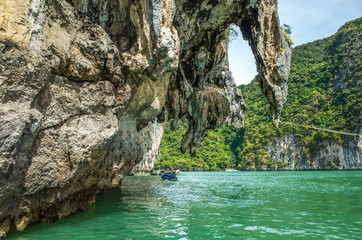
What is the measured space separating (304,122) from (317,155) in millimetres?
10815

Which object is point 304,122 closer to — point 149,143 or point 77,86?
point 149,143

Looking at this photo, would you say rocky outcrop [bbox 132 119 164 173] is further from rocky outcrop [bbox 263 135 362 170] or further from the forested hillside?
rocky outcrop [bbox 263 135 362 170]

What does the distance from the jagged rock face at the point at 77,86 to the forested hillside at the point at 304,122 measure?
203ft

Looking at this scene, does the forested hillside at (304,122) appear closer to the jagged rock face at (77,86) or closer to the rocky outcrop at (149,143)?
the rocky outcrop at (149,143)

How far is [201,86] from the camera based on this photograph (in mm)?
16031

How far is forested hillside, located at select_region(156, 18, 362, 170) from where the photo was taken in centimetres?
7144

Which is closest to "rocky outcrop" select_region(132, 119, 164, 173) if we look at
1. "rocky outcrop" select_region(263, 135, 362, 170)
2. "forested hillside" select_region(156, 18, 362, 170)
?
"forested hillside" select_region(156, 18, 362, 170)

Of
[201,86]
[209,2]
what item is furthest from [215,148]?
[209,2]

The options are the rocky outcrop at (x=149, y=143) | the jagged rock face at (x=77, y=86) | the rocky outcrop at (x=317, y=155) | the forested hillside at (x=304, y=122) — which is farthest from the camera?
the forested hillside at (x=304, y=122)

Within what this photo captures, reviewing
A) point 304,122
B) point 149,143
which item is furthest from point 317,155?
point 149,143

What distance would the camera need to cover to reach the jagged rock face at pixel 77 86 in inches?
175

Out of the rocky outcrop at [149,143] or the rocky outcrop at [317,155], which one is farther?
the rocky outcrop at [317,155]

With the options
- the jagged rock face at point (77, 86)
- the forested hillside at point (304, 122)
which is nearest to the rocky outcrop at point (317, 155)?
the forested hillside at point (304, 122)

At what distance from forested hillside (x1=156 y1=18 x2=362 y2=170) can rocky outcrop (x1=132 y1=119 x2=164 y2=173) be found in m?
23.9
